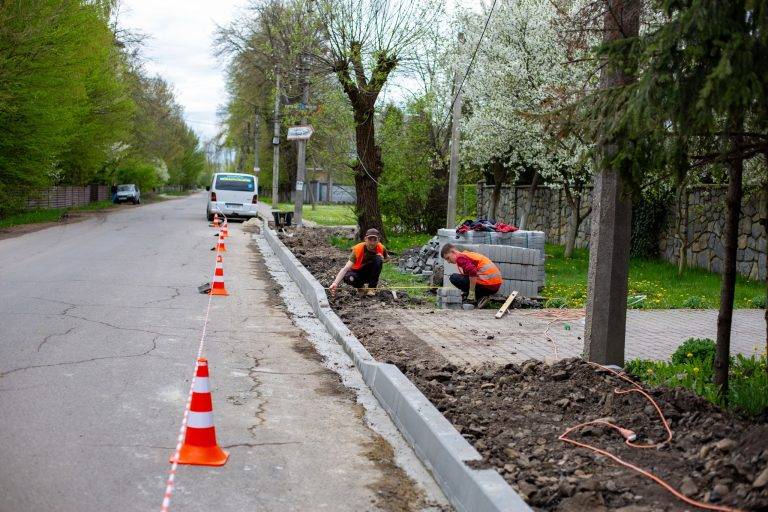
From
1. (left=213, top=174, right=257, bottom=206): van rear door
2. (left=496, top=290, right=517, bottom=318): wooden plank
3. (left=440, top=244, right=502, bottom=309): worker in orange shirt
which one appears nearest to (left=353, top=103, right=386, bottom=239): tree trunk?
(left=440, top=244, right=502, bottom=309): worker in orange shirt

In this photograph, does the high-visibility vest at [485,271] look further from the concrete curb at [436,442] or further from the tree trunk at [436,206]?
the tree trunk at [436,206]

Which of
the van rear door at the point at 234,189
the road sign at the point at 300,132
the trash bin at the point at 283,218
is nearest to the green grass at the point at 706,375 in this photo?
the road sign at the point at 300,132

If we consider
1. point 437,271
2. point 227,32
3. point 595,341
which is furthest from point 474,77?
point 227,32

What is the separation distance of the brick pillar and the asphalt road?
87.7 inches

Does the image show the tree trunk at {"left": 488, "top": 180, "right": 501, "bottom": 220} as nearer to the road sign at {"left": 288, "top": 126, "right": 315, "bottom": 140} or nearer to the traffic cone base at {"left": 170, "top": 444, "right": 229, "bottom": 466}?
the road sign at {"left": 288, "top": 126, "right": 315, "bottom": 140}

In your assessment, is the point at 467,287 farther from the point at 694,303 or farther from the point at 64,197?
the point at 64,197

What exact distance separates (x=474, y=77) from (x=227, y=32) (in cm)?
3001

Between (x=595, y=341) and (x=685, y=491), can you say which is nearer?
(x=685, y=491)

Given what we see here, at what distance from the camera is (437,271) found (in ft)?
48.7

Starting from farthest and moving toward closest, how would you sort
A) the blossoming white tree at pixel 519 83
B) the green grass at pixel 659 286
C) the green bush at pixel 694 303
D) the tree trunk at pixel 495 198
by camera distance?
the tree trunk at pixel 495 198, the blossoming white tree at pixel 519 83, the green grass at pixel 659 286, the green bush at pixel 694 303

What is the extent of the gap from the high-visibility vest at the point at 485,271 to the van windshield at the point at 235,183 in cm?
2351

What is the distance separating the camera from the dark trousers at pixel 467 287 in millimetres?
12500

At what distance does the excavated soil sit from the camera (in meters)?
4.36

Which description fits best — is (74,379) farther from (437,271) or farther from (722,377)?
(437,271)
